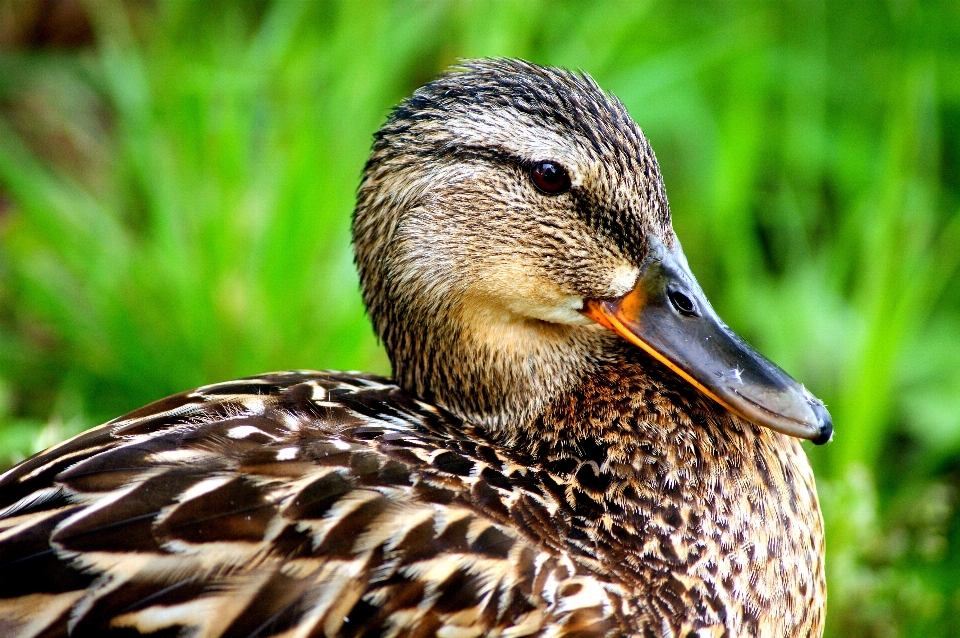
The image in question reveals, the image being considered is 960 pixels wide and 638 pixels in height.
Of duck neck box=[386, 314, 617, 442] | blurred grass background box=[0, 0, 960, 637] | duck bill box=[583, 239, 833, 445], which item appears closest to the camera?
duck bill box=[583, 239, 833, 445]

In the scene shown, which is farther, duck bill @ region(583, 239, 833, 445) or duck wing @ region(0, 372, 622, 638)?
duck bill @ region(583, 239, 833, 445)

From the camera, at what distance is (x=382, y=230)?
5.99ft

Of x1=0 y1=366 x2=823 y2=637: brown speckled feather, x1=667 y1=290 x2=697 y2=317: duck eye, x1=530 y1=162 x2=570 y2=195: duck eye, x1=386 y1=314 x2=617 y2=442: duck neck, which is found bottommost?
x1=0 y1=366 x2=823 y2=637: brown speckled feather

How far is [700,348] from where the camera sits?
170cm

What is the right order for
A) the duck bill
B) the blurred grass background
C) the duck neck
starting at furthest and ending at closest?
the blurred grass background
the duck neck
the duck bill

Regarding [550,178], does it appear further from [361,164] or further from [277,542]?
[361,164]

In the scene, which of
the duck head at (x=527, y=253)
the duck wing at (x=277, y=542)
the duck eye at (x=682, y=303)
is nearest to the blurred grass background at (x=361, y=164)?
the duck wing at (x=277, y=542)

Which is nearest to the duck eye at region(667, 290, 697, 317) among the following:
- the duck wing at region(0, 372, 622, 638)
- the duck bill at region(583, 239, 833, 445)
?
the duck bill at region(583, 239, 833, 445)

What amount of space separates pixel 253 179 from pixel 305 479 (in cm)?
164

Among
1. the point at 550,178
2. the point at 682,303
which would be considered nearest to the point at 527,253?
the point at 550,178

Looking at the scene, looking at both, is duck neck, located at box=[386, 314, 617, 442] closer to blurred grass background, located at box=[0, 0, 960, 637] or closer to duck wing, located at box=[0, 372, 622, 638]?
duck wing, located at box=[0, 372, 622, 638]

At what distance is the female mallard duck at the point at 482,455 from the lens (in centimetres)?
140

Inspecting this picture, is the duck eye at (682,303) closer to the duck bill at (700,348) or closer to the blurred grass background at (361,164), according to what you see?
the duck bill at (700,348)

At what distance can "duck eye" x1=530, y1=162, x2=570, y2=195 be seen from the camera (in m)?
1.73
